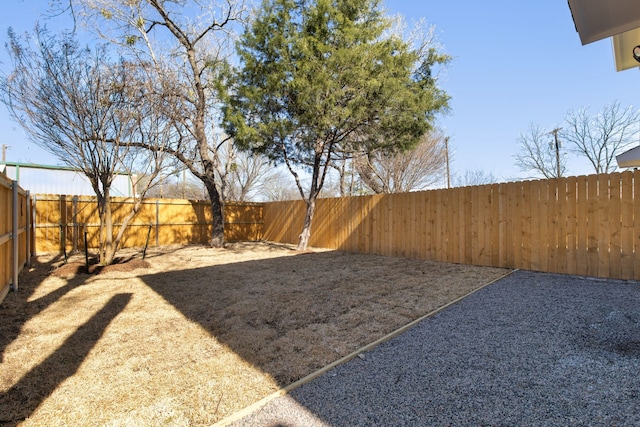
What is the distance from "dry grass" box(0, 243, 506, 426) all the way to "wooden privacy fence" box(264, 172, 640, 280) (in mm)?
663

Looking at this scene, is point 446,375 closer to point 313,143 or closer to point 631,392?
point 631,392

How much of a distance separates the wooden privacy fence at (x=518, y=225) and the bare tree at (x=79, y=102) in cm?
553

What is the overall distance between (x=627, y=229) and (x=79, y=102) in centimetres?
853

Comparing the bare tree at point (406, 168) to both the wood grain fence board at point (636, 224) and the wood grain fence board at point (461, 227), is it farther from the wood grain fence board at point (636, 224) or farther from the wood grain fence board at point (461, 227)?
the wood grain fence board at point (636, 224)

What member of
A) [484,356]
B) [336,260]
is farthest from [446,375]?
[336,260]

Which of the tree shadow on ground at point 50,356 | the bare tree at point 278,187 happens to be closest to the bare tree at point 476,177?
the bare tree at point 278,187

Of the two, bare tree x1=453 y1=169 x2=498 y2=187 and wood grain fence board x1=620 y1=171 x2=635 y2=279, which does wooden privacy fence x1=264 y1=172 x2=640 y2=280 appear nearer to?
wood grain fence board x1=620 y1=171 x2=635 y2=279

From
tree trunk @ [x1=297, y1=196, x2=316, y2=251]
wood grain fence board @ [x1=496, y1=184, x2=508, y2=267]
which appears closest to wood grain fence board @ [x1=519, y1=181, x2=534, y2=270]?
wood grain fence board @ [x1=496, y1=184, x2=508, y2=267]

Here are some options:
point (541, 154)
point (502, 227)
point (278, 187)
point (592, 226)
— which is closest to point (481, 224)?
point (502, 227)

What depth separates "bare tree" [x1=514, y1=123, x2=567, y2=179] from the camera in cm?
1709

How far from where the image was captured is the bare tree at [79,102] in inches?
208

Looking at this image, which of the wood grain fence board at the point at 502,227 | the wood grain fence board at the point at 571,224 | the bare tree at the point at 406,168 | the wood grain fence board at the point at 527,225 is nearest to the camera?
the wood grain fence board at the point at 571,224

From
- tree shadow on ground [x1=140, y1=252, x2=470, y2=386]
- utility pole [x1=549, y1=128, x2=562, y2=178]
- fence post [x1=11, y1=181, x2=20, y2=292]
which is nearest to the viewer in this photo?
tree shadow on ground [x1=140, y1=252, x2=470, y2=386]

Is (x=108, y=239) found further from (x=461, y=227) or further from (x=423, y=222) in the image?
(x=461, y=227)
